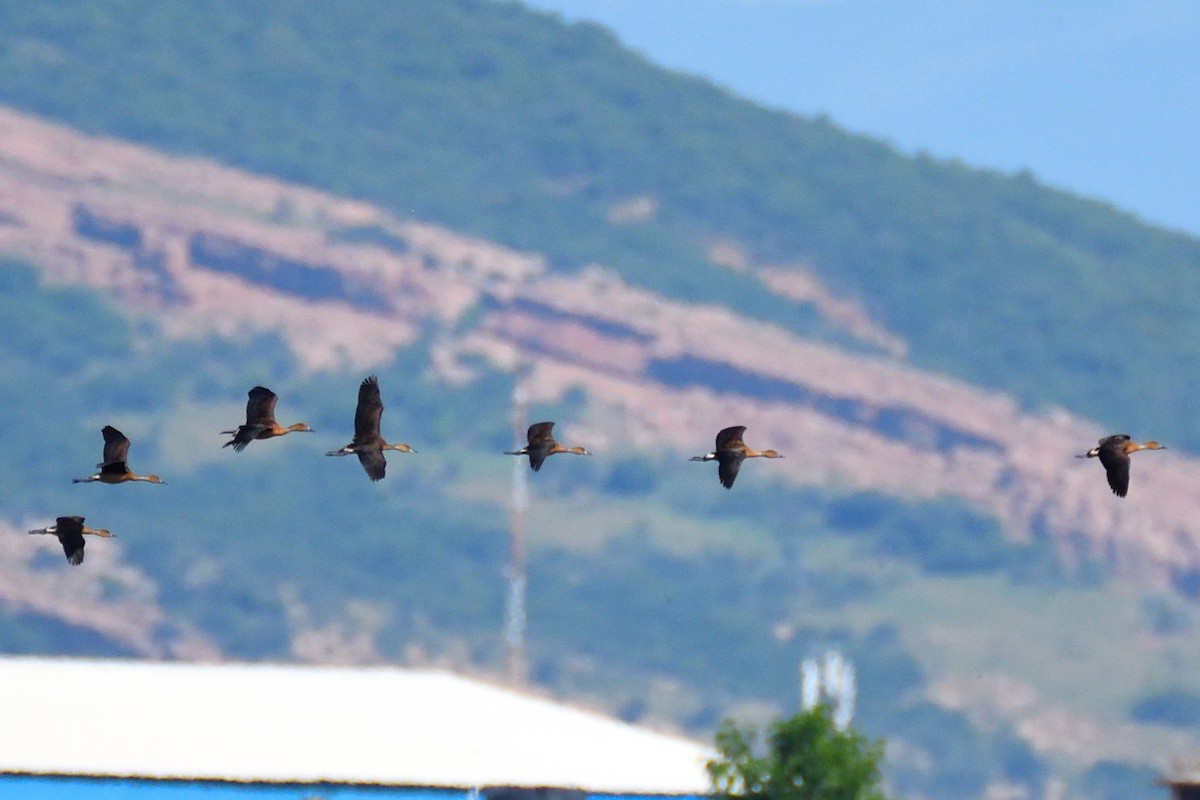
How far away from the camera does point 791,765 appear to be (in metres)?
55.1

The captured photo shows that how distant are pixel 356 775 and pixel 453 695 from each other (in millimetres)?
8349

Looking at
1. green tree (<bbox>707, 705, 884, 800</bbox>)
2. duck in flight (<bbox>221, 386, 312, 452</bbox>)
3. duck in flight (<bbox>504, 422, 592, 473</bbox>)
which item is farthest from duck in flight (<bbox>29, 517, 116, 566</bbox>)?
green tree (<bbox>707, 705, 884, 800</bbox>)

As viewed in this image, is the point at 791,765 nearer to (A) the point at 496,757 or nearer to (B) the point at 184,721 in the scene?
(A) the point at 496,757

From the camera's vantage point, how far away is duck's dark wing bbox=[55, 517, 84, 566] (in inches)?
1274

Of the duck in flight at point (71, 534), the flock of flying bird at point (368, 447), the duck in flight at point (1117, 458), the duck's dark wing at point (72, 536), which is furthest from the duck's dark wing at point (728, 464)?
the duck's dark wing at point (72, 536)

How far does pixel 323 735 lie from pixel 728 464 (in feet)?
98.8

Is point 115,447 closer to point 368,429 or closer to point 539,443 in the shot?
point 368,429

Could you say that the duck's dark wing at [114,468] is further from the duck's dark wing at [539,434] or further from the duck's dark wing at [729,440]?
the duck's dark wing at [729,440]

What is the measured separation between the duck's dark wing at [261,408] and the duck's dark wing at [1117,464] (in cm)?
851

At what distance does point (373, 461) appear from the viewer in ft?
101

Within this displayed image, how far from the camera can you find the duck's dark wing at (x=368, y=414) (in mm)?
31203

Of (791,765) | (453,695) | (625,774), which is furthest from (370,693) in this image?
(791,765)

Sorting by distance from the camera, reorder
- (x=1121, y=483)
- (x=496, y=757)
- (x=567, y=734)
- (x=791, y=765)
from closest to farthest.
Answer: (x=1121, y=483)
(x=791, y=765)
(x=496, y=757)
(x=567, y=734)

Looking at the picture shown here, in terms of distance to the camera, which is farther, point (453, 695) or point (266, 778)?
point (453, 695)
